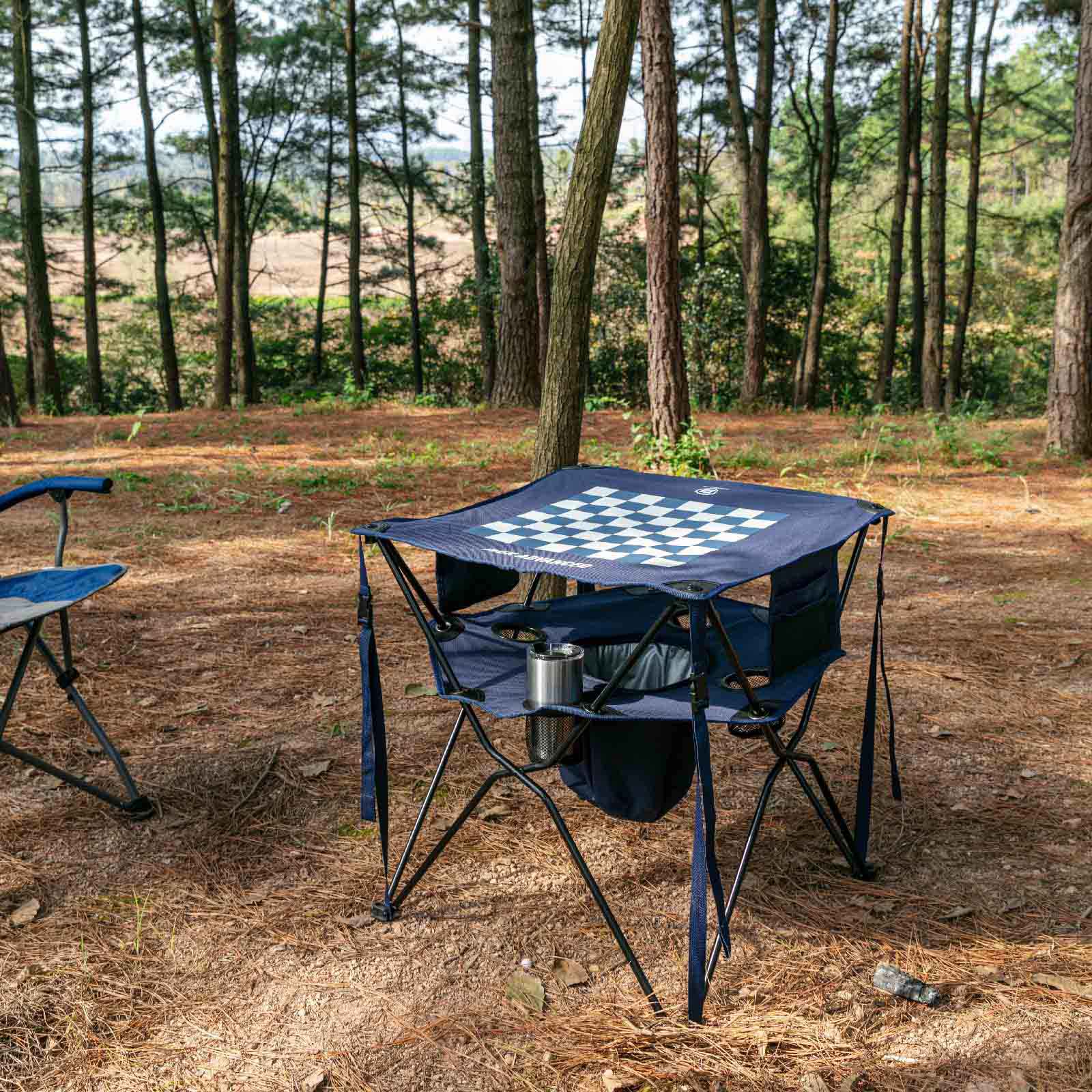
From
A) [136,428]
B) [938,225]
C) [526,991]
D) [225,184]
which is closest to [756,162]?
[938,225]

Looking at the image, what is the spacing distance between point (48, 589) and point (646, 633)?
1.51m

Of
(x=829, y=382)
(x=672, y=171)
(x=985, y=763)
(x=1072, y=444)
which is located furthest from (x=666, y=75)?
(x=829, y=382)

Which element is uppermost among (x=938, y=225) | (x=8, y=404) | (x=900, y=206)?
(x=900, y=206)

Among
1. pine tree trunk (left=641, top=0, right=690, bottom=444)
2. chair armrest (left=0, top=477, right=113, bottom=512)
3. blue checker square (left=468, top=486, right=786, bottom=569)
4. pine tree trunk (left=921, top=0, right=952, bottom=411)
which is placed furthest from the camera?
pine tree trunk (left=921, top=0, right=952, bottom=411)

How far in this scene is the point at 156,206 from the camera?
1333 centimetres

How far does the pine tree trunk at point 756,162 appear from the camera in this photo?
11.7 m

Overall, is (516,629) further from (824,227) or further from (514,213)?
(824,227)

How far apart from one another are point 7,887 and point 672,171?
16.7ft

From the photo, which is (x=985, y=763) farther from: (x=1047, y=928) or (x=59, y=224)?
(x=59, y=224)

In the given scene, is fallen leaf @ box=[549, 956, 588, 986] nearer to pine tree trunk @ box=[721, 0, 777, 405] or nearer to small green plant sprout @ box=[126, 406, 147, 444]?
small green plant sprout @ box=[126, 406, 147, 444]

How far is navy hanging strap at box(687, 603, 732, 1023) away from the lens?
61.2 inches

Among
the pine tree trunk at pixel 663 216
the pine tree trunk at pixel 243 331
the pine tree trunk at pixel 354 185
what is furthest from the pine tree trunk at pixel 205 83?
the pine tree trunk at pixel 663 216

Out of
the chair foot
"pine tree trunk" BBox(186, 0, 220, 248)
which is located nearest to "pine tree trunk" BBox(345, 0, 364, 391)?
"pine tree trunk" BBox(186, 0, 220, 248)

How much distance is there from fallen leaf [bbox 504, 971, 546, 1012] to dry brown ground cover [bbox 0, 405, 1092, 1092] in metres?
0.02
